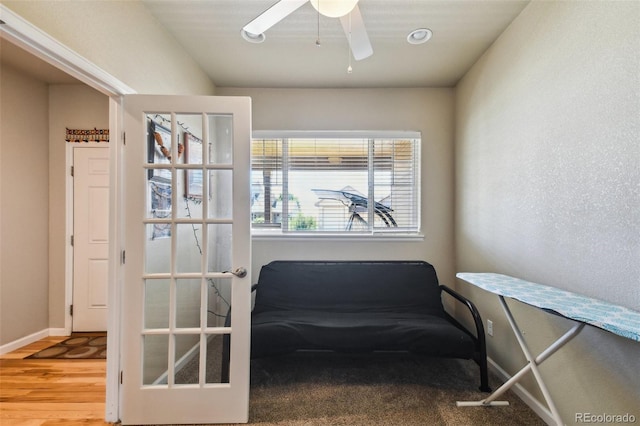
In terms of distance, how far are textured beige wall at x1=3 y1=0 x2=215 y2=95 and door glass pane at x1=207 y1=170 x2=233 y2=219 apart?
0.76 meters

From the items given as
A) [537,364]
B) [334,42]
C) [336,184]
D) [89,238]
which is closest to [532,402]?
[537,364]

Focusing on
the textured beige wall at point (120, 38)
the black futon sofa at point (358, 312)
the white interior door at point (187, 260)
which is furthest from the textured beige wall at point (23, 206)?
the black futon sofa at point (358, 312)

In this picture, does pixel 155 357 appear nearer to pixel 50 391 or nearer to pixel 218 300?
pixel 218 300

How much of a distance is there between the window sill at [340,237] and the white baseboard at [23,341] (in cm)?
250

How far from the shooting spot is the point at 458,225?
278 centimetres

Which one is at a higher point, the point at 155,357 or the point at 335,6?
the point at 335,6

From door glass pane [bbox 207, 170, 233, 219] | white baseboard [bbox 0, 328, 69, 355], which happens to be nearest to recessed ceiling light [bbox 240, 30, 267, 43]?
door glass pane [bbox 207, 170, 233, 219]

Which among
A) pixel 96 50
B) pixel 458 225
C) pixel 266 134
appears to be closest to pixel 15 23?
pixel 96 50

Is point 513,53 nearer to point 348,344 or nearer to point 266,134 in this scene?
point 266,134

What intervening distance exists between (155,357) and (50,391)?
107 centimetres

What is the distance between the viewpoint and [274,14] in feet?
4.49

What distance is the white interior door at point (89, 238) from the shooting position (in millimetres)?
2979

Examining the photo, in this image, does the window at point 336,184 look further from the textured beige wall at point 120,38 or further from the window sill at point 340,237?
the textured beige wall at point 120,38

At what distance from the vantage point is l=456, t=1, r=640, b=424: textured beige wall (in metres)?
1.23
